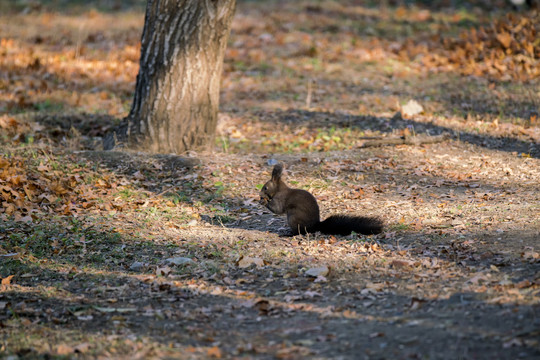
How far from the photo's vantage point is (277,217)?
7719mm

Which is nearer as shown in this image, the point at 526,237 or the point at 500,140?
the point at 526,237

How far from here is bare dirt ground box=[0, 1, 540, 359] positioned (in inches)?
175

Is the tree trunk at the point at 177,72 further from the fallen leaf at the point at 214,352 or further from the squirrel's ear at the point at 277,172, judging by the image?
the fallen leaf at the point at 214,352

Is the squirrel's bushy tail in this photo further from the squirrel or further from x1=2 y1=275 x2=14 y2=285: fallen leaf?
x1=2 y1=275 x2=14 y2=285: fallen leaf

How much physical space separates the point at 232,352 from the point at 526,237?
11.1 feet

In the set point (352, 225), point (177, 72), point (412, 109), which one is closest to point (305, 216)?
point (352, 225)

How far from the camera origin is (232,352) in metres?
4.20

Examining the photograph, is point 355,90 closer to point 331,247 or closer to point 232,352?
point 331,247

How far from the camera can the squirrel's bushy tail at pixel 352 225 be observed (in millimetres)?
6375

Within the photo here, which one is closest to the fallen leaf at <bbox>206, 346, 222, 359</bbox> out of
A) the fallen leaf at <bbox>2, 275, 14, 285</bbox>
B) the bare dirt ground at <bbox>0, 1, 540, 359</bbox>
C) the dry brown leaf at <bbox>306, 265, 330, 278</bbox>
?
the bare dirt ground at <bbox>0, 1, 540, 359</bbox>

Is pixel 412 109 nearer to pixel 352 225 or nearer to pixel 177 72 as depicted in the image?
pixel 177 72

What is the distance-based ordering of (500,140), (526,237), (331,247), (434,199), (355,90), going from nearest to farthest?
(526,237)
(331,247)
(434,199)
(500,140)
(355,90)

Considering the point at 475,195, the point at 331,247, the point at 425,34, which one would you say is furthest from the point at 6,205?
the point at 425,34

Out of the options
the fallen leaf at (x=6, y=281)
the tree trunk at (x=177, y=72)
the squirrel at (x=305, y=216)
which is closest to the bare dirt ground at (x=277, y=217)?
the fallen leaf at (x=6, y=281)
